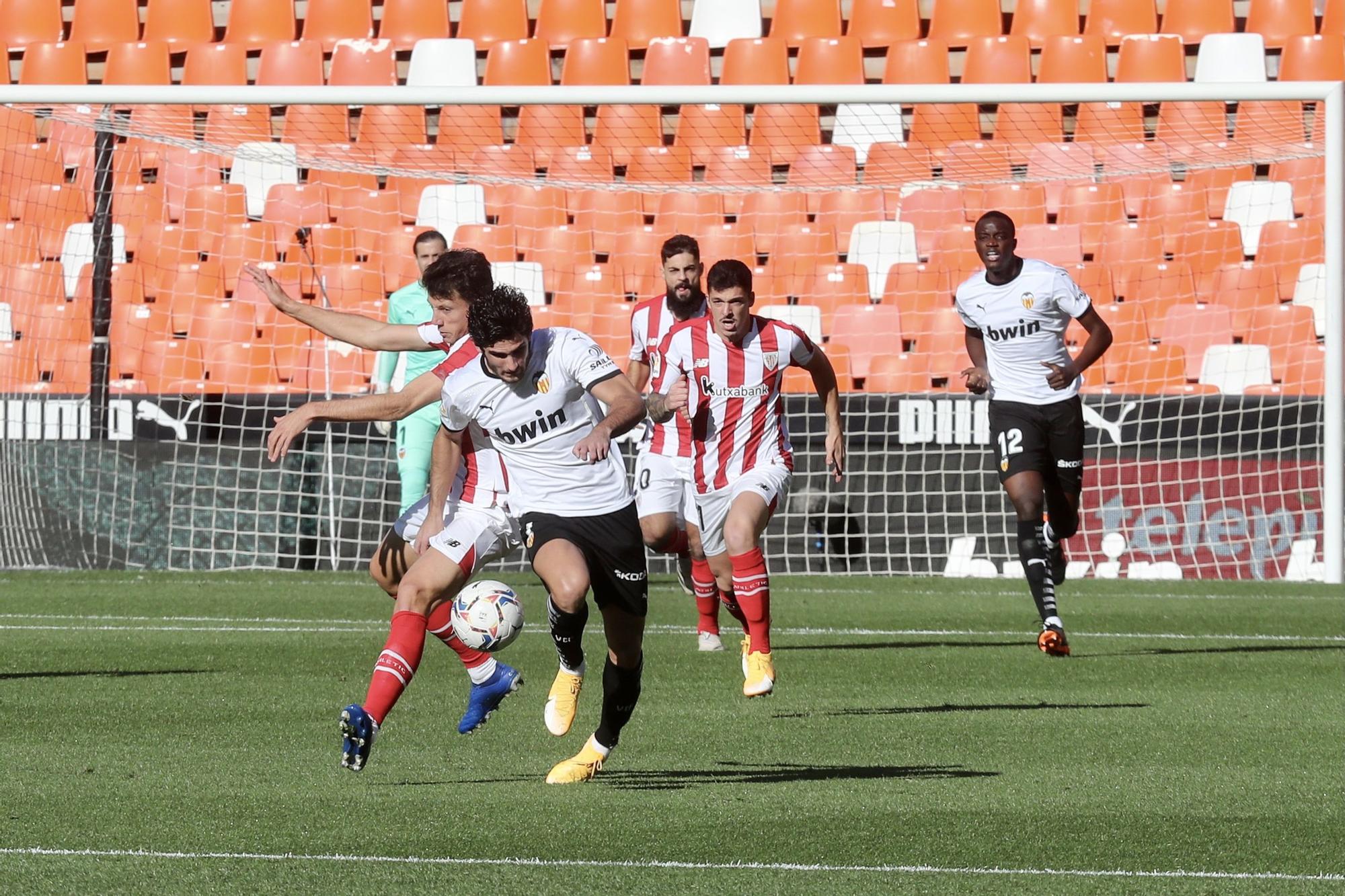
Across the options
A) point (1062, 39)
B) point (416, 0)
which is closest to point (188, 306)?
point (416, 0)

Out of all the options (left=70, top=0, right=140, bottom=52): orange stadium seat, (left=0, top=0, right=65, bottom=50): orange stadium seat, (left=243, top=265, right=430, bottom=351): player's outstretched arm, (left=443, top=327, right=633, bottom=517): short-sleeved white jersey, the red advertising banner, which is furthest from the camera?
(left=0, top=0, right=65, bottom=50): orange stadium seat

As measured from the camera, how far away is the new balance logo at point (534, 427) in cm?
Result: 573

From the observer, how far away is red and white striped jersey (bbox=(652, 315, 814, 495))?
8.07 metres

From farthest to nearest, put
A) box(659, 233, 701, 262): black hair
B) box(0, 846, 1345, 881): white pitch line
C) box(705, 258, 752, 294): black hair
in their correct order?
box(659, 233, 701, 262): black hair → box(705, 258, 752, 294): black hair → box(0, 846, 1345, 881): white pitch line

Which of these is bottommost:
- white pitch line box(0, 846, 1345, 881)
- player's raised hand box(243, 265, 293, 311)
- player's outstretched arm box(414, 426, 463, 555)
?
white pitch line box(0, 846, 1345, 881)

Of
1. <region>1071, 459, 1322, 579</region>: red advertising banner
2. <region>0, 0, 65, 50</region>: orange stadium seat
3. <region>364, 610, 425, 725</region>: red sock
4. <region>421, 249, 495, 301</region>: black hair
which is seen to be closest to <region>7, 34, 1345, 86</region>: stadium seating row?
<region>0, 0, 65, 50</region>: orange stadium seat

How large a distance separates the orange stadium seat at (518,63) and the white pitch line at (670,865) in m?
13.4

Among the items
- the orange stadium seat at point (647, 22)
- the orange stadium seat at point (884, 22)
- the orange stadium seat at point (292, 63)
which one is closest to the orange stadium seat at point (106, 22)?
the orange stadium seat at point (292, 63)

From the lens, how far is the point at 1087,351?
9.28 metres

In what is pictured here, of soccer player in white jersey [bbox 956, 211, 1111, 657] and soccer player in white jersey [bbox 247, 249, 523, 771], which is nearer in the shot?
soccer player in white jersey [bbox 247, 249, 523, 771]

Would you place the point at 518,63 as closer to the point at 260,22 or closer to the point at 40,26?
the point at 260,22

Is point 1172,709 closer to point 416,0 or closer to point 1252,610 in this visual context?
point 1252,610

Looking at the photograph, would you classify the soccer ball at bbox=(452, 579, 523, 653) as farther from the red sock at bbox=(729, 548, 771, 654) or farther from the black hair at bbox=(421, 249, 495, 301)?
the red sock at bbox=(729, 548, 771, 654)

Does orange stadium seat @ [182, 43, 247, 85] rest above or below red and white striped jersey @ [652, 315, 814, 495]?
above
